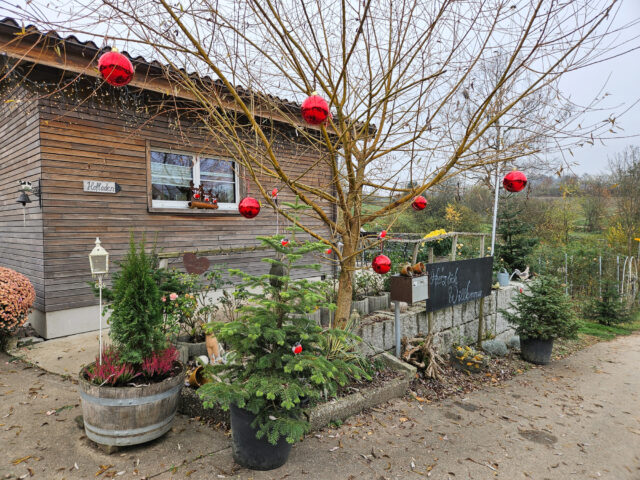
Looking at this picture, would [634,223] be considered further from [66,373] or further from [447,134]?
[66,373]

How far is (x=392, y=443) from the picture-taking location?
287cm

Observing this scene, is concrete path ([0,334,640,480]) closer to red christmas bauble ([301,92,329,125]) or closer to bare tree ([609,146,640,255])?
red christmas bauble ([301,92,329,125])

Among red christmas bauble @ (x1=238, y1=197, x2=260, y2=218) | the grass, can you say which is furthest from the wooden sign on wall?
the grass

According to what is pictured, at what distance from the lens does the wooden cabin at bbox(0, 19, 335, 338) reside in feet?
15.6

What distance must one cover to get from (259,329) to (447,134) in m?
2.63

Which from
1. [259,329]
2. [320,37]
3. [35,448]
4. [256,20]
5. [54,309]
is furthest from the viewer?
[54,309]

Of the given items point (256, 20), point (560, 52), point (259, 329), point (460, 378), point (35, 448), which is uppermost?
point (256, 20)

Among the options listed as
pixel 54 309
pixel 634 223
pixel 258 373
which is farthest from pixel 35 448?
pixel 634 223

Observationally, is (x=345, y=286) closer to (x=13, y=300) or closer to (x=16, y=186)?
(x=13, y=300)

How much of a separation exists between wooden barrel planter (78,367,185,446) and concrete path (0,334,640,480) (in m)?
0.17

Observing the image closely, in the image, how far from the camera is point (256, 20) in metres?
2.90

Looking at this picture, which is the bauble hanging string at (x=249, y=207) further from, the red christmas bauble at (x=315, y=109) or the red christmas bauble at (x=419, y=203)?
the red christmas bauble at (x=419, y=203)

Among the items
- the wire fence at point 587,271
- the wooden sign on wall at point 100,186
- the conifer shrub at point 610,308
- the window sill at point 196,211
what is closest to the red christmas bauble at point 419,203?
the window sill at point 196,211

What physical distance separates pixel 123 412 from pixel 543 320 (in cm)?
559
